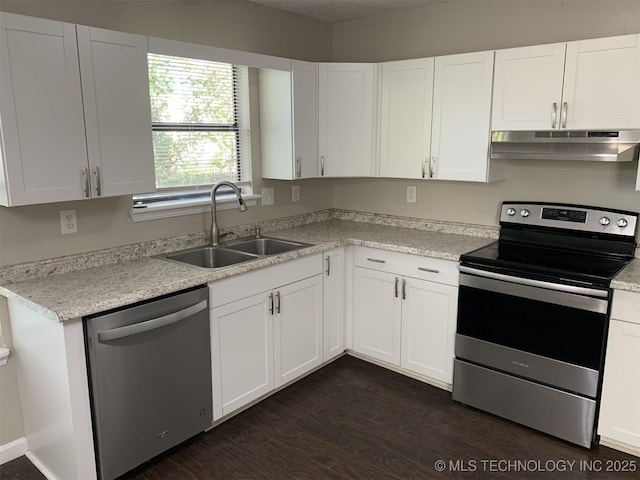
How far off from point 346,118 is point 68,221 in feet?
6.27

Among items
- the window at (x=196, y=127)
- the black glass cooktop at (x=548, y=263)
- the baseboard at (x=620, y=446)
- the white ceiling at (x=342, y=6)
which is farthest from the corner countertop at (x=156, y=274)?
the white ceiling at (x=342, y=6)

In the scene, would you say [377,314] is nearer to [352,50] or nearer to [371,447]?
[371,447]

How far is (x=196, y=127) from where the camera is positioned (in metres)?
3.05

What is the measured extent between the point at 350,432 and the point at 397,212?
1728 mm

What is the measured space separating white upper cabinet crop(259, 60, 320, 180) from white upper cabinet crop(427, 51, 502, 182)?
0.83 metres

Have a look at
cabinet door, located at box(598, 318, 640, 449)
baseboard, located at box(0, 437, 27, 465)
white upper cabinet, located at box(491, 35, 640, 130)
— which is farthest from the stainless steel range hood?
baseboard, located at box(0, 437, 27, 465)

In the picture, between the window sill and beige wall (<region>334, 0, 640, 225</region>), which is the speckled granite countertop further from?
the window sill

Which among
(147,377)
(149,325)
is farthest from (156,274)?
(147,377)

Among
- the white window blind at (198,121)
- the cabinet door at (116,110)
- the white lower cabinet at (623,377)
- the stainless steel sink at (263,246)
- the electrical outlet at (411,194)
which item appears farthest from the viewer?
the electrical outlet at (411,194)

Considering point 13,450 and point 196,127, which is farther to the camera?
point 196,127

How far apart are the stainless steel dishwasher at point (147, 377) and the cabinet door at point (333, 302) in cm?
98

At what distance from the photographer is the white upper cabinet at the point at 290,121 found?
3250 millimetres

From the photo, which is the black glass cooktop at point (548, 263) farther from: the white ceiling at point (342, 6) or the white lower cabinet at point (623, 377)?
the white ceiling at point (342, 6)

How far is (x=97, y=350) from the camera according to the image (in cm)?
201
